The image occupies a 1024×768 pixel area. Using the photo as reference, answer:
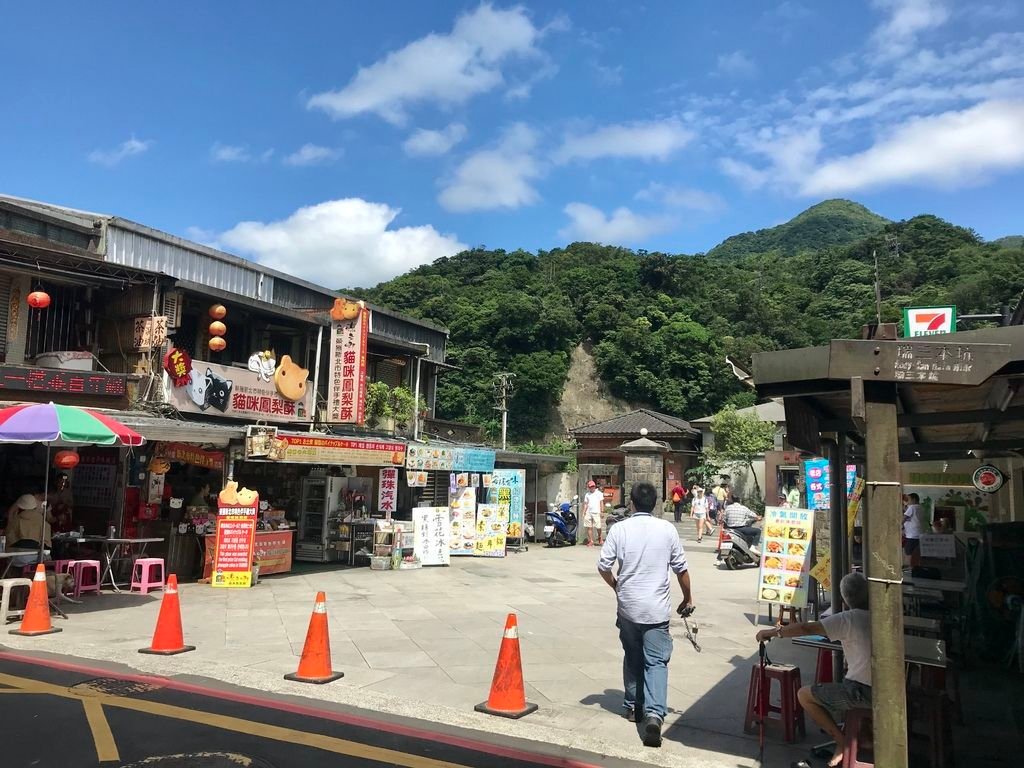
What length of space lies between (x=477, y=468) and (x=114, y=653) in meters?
11.4

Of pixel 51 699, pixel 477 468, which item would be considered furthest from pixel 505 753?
pixel 477 468

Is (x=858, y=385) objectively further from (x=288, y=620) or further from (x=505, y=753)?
(x=288, y=620)

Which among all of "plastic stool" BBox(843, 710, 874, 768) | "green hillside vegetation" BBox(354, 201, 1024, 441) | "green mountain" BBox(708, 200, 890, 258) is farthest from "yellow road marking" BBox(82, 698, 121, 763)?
"green mountain" BBox(708, 200, 890, 258)

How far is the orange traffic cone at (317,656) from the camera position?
6.54m

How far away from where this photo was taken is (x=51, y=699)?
5789mm

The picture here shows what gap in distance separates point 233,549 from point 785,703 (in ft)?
30.1

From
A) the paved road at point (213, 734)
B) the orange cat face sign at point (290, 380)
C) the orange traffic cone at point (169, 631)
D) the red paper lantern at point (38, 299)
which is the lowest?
the paved road at point (213, 734)

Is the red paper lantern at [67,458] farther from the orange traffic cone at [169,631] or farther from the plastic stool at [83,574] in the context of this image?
the orange traffic cone at [169,631]

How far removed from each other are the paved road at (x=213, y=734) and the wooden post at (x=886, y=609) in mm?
1909

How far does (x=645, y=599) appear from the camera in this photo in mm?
5430

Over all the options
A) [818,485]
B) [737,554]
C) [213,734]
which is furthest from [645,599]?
[737,554]

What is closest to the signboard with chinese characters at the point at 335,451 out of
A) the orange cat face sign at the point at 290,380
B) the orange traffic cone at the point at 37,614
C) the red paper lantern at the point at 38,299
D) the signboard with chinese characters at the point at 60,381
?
the orange cat face sign at the point at 290,380

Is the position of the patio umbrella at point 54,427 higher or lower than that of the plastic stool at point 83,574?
higher

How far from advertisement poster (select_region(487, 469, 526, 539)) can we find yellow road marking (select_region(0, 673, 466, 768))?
12.7m
